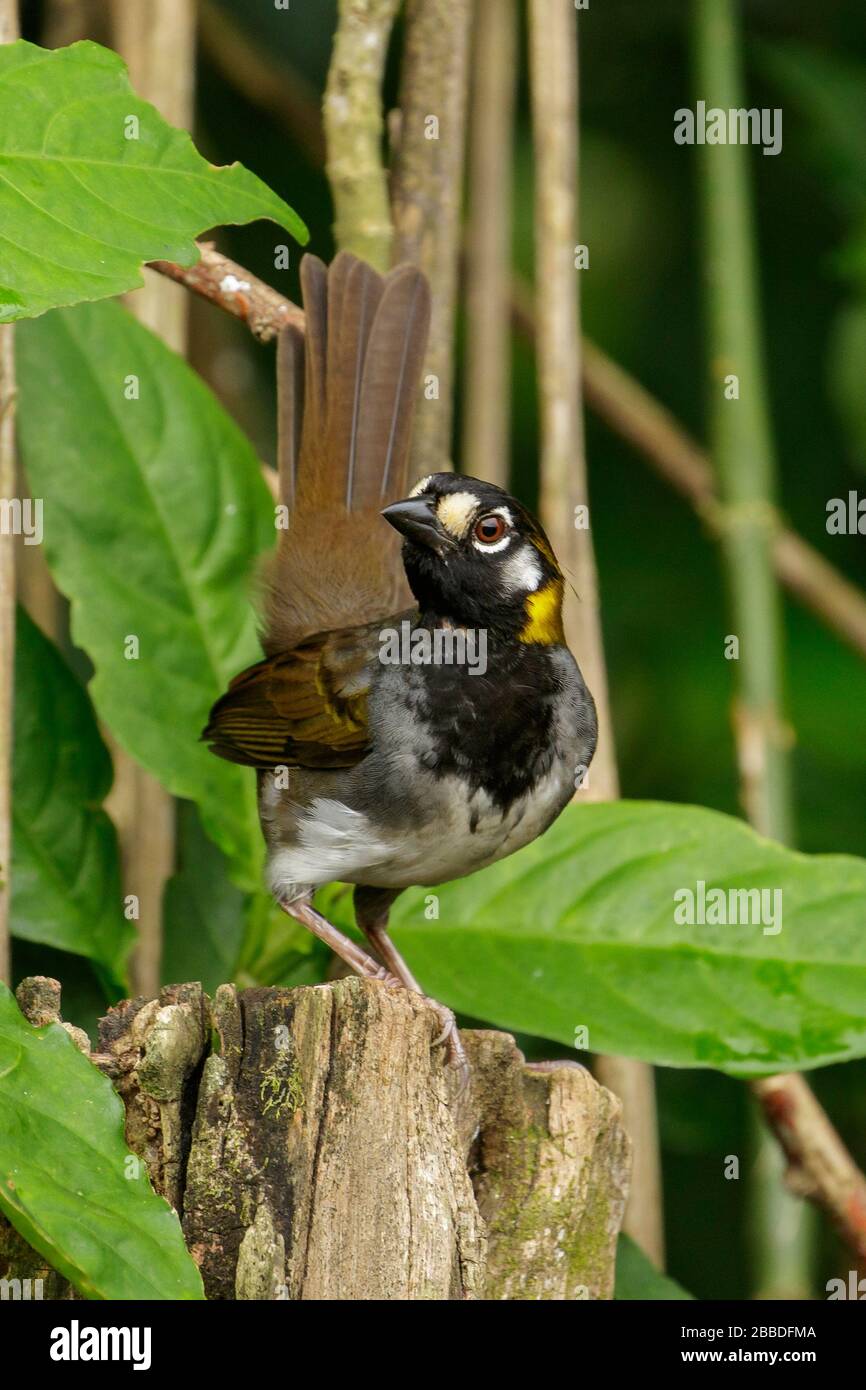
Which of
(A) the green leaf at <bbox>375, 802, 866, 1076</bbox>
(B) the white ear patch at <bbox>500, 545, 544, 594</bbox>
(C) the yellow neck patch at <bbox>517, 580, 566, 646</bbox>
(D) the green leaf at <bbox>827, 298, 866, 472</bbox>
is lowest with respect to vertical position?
(A) the green leaf at <bbox>375, 802, 866, 1076</bbox>

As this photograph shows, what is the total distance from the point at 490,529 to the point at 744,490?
4.76ft

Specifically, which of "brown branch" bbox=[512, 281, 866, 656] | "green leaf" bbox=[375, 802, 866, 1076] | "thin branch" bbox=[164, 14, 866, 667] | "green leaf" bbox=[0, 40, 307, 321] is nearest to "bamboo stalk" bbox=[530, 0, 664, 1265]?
"green leaf" bbox=[375, 802, 866, 1076]

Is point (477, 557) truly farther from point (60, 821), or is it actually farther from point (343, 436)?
point (60, 821)

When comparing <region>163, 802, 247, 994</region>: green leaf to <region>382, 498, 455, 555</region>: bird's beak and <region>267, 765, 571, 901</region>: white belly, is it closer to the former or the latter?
<region>267, 765, 571, 901</region>: white belly

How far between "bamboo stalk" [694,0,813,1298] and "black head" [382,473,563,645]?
1082 millimetres

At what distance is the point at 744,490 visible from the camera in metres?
4.48

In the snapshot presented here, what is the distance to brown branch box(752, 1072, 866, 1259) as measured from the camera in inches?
145

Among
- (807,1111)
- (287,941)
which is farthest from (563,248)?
(807,1111)

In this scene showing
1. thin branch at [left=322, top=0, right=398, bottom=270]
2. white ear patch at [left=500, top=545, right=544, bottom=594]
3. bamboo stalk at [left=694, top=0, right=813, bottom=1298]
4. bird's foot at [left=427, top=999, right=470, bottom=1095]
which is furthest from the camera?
bamboo stalk at [left=694, top=0, right=813, bottom=1298]

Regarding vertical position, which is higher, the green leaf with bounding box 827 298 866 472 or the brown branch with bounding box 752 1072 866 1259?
the green leaf with bounding box 827 298 866 472

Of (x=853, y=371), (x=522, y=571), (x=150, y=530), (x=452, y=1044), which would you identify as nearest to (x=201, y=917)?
(x=150, y=530)

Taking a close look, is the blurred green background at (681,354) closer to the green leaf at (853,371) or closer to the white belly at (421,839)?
the green leaf at (853,371)

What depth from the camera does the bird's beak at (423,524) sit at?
322cm
